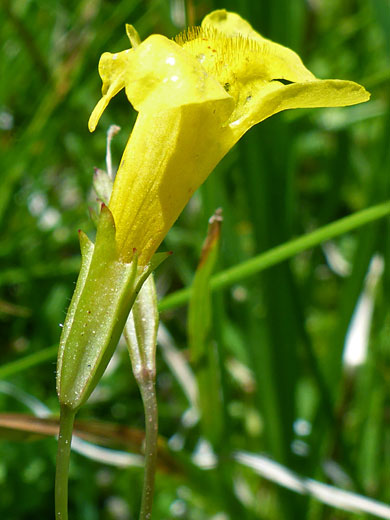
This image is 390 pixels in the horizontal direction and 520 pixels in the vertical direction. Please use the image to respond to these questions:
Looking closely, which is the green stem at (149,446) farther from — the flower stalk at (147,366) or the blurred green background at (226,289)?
the blurred green background at (226,289)

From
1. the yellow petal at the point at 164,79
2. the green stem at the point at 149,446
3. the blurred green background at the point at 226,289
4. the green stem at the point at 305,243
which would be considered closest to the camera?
the yellow petal at the point at 164,79

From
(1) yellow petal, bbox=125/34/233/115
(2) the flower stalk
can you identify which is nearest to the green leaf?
(2) the flower stalk

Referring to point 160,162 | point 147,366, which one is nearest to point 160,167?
point 160,162

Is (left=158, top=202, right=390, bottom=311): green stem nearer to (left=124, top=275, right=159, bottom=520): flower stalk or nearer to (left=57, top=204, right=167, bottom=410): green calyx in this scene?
(left=124, top=275, right=159, bottom=520): flower stalk

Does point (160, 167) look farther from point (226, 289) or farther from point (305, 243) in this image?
point (226, 289)

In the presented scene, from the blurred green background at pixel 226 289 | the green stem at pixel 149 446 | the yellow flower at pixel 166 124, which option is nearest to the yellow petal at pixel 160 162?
the yellow flower at pixel 166 124

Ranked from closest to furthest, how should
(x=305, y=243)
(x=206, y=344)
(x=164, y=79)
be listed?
(x=164, y=79)
(x=305, y=243)
(x=206, y=344)
